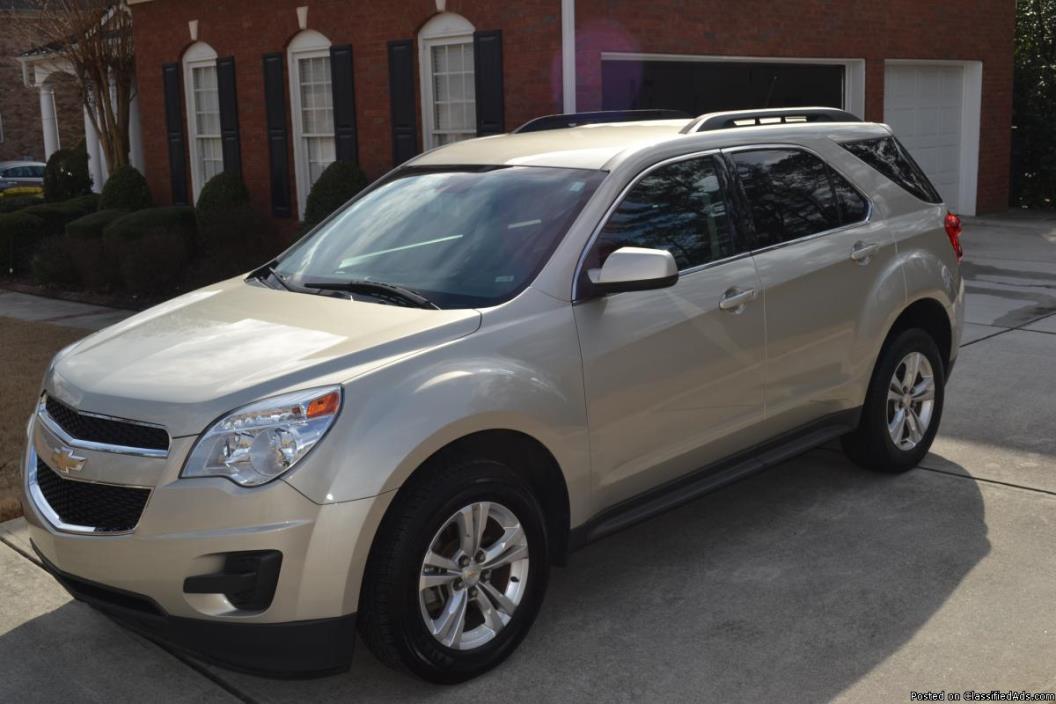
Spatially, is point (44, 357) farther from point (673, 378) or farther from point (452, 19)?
point (673, 378)

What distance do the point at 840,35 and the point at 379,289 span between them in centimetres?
1292

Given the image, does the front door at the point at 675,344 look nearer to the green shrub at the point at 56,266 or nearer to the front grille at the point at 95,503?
the front grille at the point at 95,503

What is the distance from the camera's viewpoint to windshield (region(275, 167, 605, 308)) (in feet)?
15.0

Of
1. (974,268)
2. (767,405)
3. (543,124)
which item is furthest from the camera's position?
(974,268)

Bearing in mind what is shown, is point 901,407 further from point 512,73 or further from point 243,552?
point 512,73

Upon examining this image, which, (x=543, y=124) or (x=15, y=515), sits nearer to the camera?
(x=15, y=515)

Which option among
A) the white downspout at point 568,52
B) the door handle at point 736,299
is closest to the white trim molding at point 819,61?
the white downspout at point 568,52

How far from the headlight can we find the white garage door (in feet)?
48.3

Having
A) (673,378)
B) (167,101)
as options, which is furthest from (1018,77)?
(673,378)

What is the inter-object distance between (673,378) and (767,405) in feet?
2.27

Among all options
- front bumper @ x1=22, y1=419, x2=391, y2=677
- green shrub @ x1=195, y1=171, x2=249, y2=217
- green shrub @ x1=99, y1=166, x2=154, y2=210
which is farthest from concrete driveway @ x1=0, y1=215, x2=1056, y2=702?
green shrub @ x1=99, y1=166, x2=154, y2=210

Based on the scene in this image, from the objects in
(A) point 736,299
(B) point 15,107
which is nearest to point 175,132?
(A) point 736,299

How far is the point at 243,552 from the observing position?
3.68 metres

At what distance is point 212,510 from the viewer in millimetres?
3678
